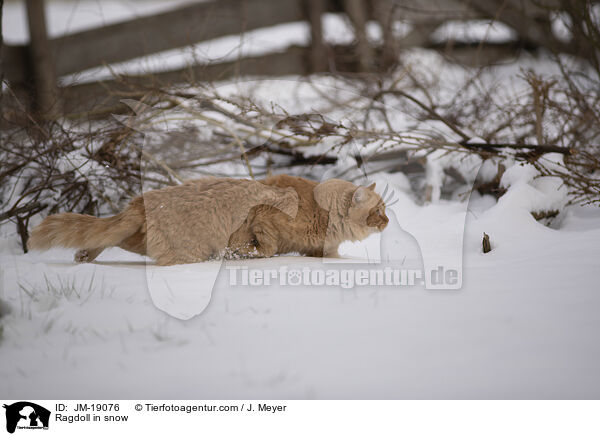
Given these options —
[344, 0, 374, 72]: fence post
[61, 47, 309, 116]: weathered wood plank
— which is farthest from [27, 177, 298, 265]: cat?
[344, 0, 374, 72]: fence post

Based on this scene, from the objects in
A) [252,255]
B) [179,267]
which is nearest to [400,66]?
[252,255]

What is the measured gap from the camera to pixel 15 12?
15.4 feet

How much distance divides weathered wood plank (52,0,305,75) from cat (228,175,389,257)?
2775 millimetres

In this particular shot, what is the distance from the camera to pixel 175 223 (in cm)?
212

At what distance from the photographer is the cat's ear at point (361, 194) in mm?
2180

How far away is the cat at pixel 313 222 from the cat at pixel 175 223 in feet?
0.36

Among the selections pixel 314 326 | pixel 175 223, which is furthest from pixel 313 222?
pixel 314 326

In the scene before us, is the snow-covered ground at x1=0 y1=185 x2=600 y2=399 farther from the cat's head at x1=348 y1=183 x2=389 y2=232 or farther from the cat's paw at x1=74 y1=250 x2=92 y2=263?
the cat's head at x1=348 y1=183 x2=389 y2=232

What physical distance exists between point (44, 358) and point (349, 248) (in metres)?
1.54

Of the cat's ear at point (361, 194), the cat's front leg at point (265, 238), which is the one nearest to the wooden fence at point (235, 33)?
the cat's front leg at point (265, 238)

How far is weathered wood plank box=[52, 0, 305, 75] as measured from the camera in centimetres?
454

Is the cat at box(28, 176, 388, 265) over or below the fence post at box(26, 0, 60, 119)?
below
